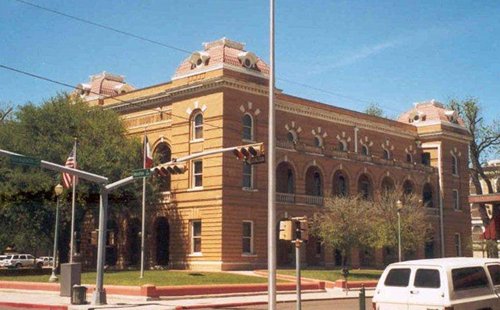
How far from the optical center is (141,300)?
2953 centimetres

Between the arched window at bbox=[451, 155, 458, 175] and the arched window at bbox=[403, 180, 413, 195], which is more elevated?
the arched window at bbox=[451, 155, 458, 175]

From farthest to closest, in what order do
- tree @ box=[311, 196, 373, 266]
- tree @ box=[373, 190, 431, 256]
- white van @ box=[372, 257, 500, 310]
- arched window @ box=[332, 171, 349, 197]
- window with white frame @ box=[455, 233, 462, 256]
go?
window with white frame @ box=[455, 233, 462, 256], arched window @ box=[332, 171, 349, 197], tree @ box=[373, 190, 431, 256], tree @ box=[311, 196, 373, 266], white van @ box=[372, 257, 500, 310]

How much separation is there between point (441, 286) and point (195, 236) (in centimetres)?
3367

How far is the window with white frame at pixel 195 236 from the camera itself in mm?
47281

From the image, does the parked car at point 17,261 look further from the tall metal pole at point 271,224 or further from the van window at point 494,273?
the van window at point 494,273

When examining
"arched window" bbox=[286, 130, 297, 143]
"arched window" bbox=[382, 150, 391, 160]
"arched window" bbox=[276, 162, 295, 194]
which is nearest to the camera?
"arched window" bbox=[276, 162, 295, 194]

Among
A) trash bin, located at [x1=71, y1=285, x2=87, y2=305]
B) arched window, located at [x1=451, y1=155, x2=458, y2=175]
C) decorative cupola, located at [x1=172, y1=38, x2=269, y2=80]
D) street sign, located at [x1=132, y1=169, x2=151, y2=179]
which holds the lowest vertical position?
trash bin, located at [x1=71, y1=285, x2=87, y2=305]

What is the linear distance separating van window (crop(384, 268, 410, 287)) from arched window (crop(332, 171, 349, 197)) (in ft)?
131

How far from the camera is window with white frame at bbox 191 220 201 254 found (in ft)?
155

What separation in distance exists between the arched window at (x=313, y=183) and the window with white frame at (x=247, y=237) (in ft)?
32.6

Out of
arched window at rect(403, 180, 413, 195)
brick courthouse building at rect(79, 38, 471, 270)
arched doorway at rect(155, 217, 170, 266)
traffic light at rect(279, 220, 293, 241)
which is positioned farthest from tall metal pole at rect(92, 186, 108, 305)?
arched window at rect(403, 180, 413, 195)

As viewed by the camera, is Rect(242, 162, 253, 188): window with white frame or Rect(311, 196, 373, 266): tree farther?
Rect(242, 162, 253, 188): window with white frame

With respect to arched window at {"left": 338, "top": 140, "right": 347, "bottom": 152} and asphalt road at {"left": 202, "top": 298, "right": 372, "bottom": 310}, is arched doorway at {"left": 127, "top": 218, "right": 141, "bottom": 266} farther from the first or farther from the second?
asphalt road at {"left": 202, "top": 298, "right": 372, "bottom": 310}

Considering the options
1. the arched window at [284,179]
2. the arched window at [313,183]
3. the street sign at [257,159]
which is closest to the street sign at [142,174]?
the street sign at [257,159]
